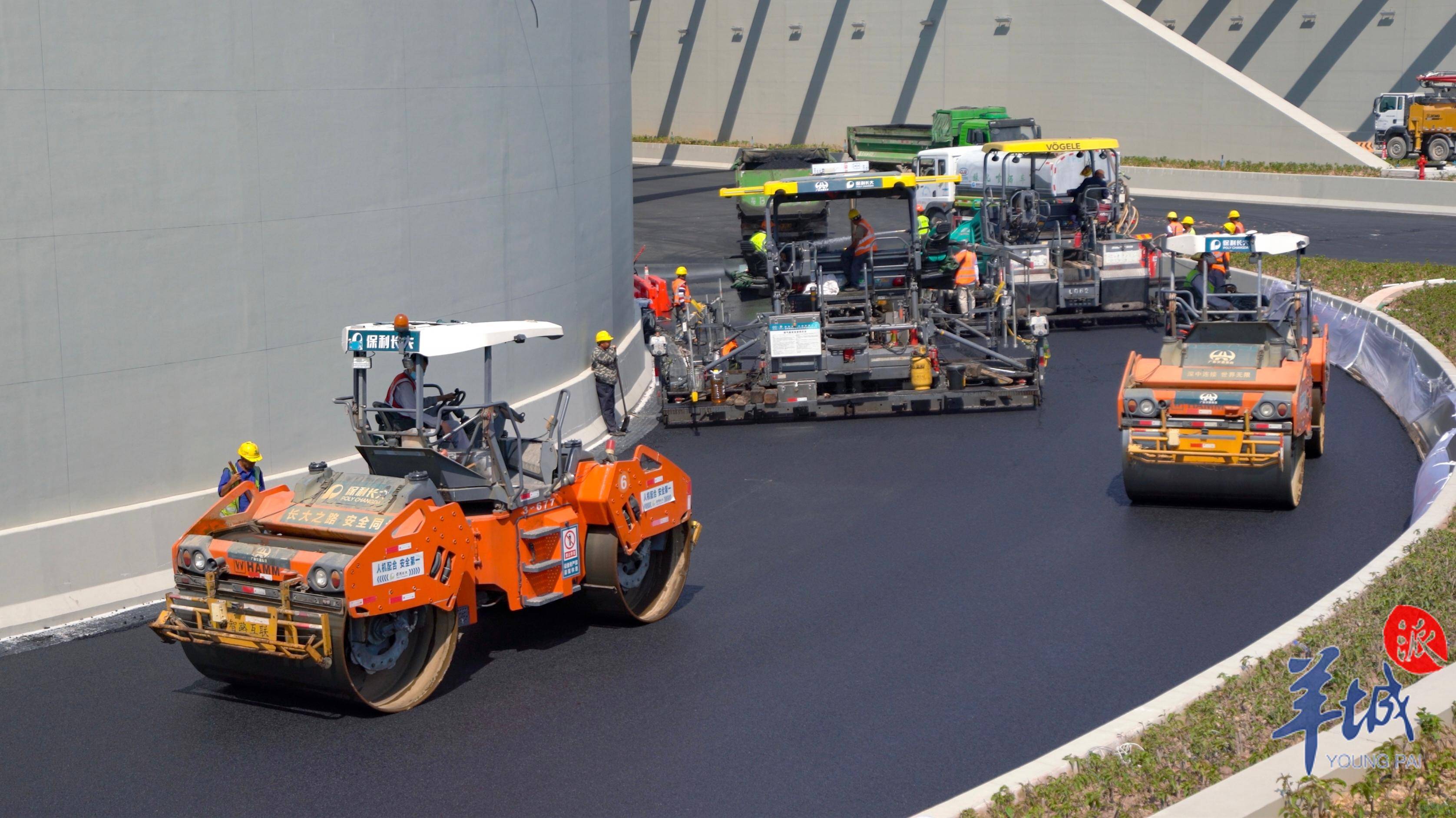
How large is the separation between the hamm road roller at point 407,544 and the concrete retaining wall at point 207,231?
1569mm

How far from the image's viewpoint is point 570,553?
10.0 m

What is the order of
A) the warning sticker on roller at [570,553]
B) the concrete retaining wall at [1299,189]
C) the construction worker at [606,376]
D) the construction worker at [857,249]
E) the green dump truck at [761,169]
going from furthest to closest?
1. the concrete retaining wall at [1299,189]
2. the green dump truck at [761,169]
3. the construction worker at [857,249]
4. the construction worker at [606,376]
5. the warning sticker on roller at [570,553]

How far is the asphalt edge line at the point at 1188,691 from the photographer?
6.92m

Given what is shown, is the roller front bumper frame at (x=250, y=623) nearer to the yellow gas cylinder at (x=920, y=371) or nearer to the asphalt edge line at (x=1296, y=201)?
the yellow gas cylinder at (x=920, y=371)

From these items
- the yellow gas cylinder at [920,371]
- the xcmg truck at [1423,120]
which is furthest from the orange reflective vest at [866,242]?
the xcmg truck at [1423,120]

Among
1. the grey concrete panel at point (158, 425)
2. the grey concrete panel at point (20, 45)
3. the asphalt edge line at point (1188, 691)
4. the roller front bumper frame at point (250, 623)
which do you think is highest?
the grey concrete panel at point (20, 45)

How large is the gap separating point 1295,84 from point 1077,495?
34648 mm

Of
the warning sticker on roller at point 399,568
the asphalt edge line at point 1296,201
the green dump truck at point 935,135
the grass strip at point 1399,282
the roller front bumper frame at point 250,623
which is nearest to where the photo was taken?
the roller front bumper frame at point 250,623

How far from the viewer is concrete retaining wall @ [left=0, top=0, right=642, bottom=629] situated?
10.8 m

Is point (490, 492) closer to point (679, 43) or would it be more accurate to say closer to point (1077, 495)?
point (1077, 495)

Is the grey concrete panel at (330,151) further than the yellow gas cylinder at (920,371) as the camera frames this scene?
No

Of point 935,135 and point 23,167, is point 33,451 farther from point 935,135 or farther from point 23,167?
point 935,135

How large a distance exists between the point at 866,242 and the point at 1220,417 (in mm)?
6815

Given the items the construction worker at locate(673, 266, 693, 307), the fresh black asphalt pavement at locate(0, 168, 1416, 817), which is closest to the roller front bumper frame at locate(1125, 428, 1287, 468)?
the fresh black asphalt pavement at locate(0, 168, 1416, 817)
